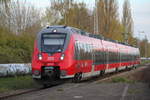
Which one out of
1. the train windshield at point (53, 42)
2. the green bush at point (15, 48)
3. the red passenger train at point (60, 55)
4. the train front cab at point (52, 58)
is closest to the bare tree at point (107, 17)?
the green bush at point (15, 48)

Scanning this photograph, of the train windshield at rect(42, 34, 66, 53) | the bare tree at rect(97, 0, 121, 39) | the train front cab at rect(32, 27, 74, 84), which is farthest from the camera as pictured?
the bare tree at rect(97, 0, 121, 39)

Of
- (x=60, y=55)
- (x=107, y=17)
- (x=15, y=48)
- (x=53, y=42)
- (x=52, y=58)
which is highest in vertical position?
(x=107, y=17)

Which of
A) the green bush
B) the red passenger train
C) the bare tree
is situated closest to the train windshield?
the red passenger train

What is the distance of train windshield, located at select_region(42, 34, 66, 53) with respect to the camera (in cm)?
2017

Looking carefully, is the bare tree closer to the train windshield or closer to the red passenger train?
the red passenger train

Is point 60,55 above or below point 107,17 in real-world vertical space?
below

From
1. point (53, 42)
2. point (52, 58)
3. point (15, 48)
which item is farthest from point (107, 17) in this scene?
point (52, 58)

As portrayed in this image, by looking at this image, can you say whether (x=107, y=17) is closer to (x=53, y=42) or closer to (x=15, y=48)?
(x=15, y=48)

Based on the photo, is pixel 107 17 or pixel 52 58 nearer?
pixel 52 58

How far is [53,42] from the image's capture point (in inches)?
802

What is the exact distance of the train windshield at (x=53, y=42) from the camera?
20172 millimetres

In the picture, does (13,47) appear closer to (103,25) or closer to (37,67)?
(37,67)

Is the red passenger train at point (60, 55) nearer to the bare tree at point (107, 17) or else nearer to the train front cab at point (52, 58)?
the train front cab at point (52, 58)

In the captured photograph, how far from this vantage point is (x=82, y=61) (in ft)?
74.0
